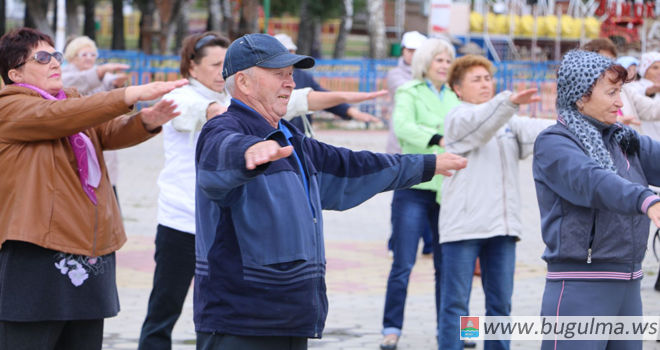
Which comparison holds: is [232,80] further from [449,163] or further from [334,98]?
[334,98]

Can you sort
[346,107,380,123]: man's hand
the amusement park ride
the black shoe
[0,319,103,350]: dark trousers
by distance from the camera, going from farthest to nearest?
the amusement park ride
the black shoe
[346,107,380,123]: man's hand
[0,319,103,350]: dark trousers

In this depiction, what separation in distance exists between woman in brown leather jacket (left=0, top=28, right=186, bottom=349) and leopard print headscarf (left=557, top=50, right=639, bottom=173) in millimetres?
1633

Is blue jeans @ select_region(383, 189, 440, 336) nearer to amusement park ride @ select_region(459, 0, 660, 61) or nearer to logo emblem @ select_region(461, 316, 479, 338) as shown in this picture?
logo emblem @ select_region(461, 316, 479, 338)

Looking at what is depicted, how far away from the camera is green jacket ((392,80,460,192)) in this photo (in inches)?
245

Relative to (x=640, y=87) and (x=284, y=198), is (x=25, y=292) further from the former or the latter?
(x=640, y=87)

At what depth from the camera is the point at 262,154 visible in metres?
2.96

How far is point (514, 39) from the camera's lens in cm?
3775

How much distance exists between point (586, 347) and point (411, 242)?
2.54 meters

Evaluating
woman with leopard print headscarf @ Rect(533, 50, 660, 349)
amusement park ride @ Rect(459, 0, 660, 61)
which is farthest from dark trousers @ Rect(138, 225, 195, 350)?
amusement park ride @ Rect(459, 0, 660, 61)

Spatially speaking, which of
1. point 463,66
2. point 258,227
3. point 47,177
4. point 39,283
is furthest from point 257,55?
point 463,66

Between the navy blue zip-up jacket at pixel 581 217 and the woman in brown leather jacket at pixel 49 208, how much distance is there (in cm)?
159

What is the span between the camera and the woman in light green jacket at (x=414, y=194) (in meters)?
6.37

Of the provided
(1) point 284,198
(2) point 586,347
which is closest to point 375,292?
(2) point 586,347

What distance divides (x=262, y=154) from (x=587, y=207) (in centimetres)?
157
